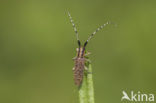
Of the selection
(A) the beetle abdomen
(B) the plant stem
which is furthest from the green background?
(B) the plant stem

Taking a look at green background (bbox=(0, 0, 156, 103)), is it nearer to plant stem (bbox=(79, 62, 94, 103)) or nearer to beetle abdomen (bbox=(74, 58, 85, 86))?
beetle abdomen (bbox=(74, 58, 85, 86))

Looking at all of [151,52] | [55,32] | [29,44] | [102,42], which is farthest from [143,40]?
[29,44]

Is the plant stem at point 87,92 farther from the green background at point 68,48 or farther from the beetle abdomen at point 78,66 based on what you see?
the green background at point 68,48

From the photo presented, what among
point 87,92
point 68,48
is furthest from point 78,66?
point 68,48

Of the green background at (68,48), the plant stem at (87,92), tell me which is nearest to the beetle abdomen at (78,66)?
the plant stem at (87,92)

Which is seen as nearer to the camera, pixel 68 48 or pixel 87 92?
pixel 87 92

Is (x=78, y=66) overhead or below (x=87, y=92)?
overhead

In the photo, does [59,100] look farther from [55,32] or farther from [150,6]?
[150,6]

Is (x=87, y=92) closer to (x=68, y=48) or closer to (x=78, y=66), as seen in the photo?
(x=78, y=66)
